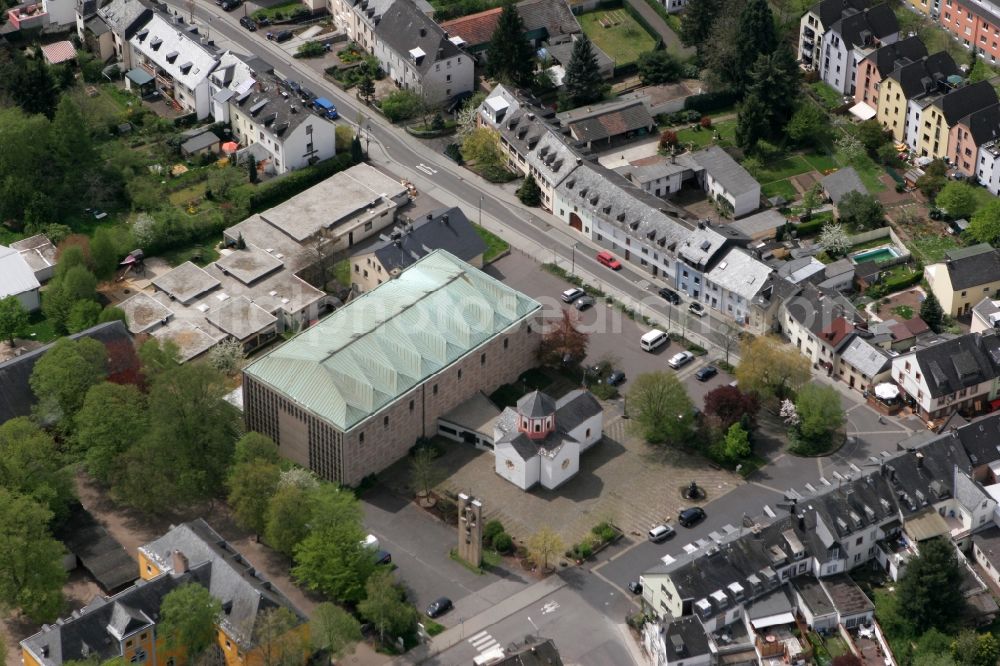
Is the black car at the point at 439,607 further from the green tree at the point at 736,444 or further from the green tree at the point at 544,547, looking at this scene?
the green tree at the point at 736,444

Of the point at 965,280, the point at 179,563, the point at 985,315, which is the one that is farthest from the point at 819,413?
the point at 179,563

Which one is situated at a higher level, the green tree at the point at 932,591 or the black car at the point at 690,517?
the green tree at the point at 932,591

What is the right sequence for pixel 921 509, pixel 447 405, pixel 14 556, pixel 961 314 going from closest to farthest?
pixel 14 556 → pixel 921 509 → pixel 447 405 → pixel 961 314

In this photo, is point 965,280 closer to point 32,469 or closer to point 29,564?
point 32,469

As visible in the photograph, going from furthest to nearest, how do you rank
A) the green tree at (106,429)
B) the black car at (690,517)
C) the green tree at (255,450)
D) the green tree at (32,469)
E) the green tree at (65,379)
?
the green tree at (65,379) → the black car at (690,517) → the green tree at (106,429) → the green tree at (255,450) → the green tree at (32,469)

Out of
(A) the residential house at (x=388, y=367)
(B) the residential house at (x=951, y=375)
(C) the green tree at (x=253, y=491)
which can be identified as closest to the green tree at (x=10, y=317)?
(A) the residential house at (x=388, y=367)

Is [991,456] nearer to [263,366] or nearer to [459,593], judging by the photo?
[459,593]

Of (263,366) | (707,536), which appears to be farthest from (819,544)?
(263,366)
